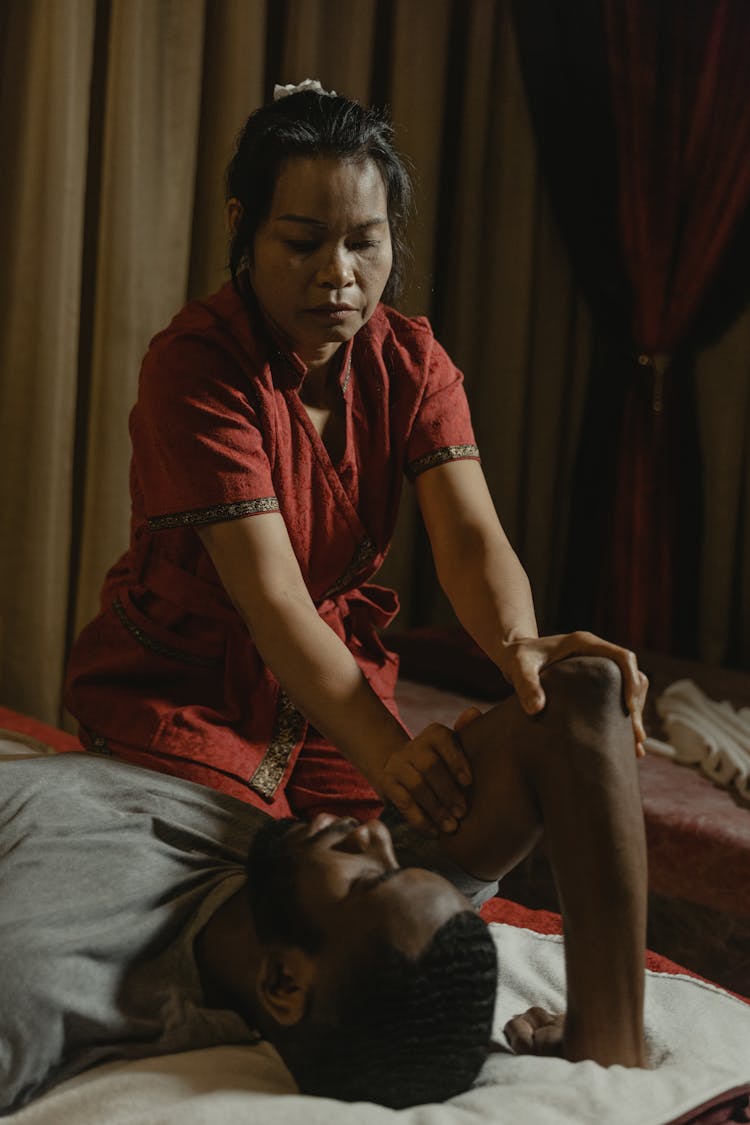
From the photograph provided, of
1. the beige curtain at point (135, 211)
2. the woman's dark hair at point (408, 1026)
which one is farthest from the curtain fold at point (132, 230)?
the woman's dark hair at point (408, 1026)

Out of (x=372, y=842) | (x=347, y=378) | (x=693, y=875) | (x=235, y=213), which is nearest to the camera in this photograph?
(x=372, y=842)

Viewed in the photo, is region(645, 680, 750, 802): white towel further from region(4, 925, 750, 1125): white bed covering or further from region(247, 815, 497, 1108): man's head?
region(247, 815, 497, 1108): man's head

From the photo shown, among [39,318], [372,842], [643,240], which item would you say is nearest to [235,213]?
[372,842]

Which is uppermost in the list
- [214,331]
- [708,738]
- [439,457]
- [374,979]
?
[214,331]

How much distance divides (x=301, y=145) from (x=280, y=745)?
2.46 feet

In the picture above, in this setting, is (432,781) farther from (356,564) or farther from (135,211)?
(135,211)

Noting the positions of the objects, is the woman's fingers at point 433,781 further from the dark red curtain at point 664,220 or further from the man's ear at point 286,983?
the dark red curtain at point 664,220

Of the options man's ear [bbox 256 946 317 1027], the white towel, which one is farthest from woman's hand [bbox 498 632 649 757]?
the white towel

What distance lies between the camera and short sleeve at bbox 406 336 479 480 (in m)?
1.72

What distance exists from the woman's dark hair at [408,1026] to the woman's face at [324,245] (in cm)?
74

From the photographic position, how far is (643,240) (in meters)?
3.42

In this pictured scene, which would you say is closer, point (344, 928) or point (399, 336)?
point (344, 928)

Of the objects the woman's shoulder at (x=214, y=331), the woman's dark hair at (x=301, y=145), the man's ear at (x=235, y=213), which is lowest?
the woman's shoulder at (x=214, y=331)

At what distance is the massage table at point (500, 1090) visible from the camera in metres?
1.07
